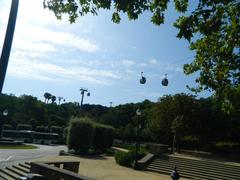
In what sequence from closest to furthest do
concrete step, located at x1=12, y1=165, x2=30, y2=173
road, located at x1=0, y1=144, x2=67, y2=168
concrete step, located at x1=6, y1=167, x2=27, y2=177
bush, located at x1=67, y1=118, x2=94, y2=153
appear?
1. concrete step, located at x1=6, y1=167, x2=27, y2=177
2. concrete step, located at x1=12, y1=165, x2=30, y2=173
3. road, located at x1=0, y1=144, x2=67, y2=168
4. bush, located at x1=67, y1=118, x2=94, y2=153

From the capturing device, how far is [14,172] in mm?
26719

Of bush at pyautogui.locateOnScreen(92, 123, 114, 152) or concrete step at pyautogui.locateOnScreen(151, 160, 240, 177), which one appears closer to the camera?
concrete step at pyautogui.locateOnScreen(151, 160, 240, 177)

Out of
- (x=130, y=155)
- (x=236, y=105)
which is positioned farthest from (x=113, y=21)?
(x=130, y=155)

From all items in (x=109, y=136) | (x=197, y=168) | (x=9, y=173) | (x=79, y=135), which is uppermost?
(x=109, y=136)

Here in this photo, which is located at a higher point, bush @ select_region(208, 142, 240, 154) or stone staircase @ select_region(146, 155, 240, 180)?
bush @ select_region(208, 142, 240, 154)

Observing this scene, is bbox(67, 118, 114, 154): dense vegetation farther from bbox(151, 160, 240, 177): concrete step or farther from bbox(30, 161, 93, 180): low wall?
bbox(30, 161, 93, 180): low wall

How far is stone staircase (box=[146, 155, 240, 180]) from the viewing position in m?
30.6

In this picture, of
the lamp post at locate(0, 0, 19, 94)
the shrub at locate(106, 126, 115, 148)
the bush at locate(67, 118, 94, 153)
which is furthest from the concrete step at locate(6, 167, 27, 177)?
the shrub at locate(106, 126, 115, 148)

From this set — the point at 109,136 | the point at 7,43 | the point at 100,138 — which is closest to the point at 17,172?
the point at 7,43

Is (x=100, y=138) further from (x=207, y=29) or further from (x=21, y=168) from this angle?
(x=207, y=29)

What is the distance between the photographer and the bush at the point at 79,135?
4538 cm

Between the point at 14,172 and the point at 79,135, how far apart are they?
1884cm

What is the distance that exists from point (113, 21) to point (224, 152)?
3765 centimetres

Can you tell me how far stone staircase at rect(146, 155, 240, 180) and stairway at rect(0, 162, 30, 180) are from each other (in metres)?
10.9
